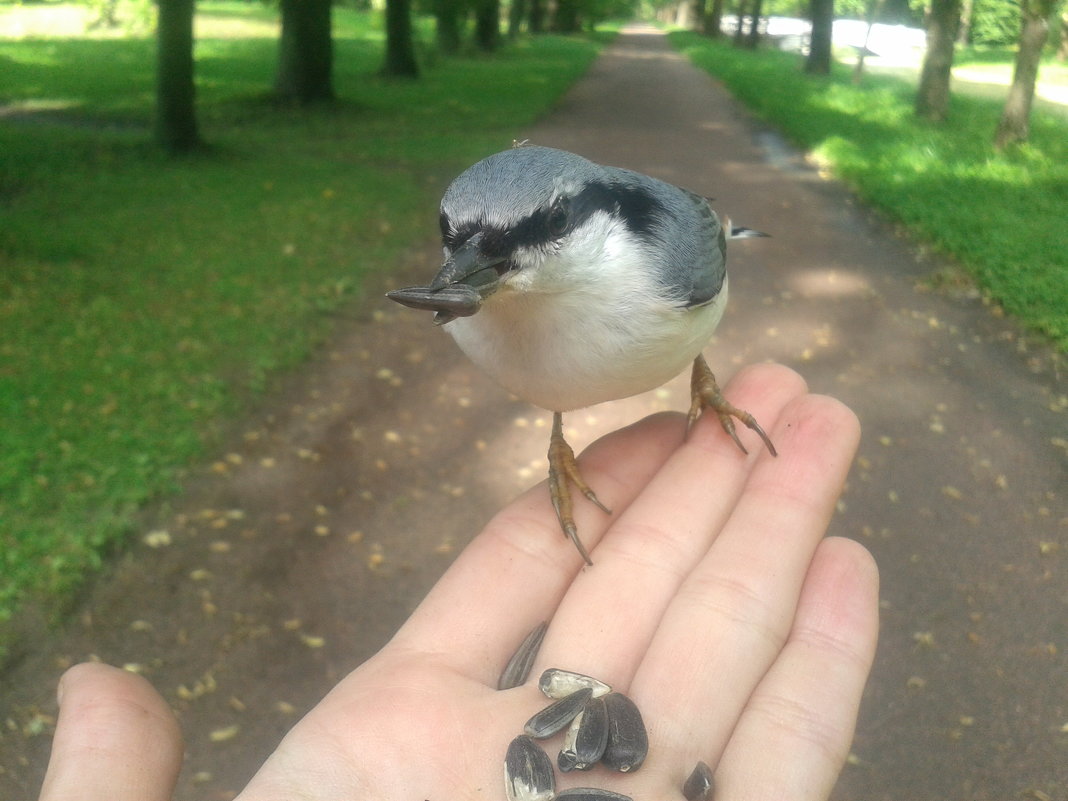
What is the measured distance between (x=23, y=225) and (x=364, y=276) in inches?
113

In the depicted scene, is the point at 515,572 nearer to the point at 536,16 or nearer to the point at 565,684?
the point at 565,684

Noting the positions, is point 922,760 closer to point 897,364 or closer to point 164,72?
point 897,364

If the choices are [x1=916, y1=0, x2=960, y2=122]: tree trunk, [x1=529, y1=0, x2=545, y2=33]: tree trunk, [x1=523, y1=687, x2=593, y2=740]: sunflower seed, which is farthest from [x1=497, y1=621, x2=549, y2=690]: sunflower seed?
[x1=529, y1=0, x2=545, y2=33]: tree trunk

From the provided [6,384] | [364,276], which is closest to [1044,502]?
[364,276]

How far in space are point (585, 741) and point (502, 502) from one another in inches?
92.3

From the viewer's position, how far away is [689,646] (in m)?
2.13

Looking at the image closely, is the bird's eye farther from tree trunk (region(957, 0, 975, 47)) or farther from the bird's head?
tree trunk (region(957, 0, 975, 47))

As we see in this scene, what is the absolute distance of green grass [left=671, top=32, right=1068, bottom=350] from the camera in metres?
4.90

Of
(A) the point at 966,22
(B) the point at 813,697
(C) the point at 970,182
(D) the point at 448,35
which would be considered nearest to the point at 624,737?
(B) the point at 813,697

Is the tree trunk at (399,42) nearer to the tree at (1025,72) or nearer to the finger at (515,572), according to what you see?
the tree at (1025,72)

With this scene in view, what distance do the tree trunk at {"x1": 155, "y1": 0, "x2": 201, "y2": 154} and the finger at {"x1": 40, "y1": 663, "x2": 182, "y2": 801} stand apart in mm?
8467

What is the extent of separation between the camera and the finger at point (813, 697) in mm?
1850

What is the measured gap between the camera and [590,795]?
181cm

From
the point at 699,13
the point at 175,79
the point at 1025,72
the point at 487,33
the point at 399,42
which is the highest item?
the point at 699,13
